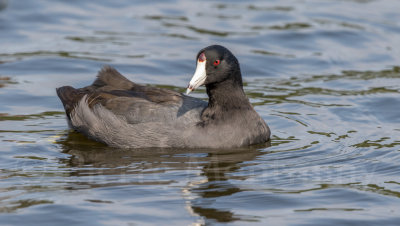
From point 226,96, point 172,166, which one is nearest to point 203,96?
point 226,96

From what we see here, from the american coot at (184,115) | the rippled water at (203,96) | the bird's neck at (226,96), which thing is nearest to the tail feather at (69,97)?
the american coot at (184,115)

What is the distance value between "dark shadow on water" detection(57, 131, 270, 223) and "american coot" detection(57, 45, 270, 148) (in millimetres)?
118

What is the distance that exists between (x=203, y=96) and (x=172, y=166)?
2.78 m

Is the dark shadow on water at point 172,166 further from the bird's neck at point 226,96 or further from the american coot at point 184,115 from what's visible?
the bird's neck at point 226,96

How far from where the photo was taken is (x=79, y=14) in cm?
1423

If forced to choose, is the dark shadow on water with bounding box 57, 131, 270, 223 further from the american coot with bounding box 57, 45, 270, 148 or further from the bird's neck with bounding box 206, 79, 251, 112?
the bird's neck with bounding box 206, 79, 251, 112

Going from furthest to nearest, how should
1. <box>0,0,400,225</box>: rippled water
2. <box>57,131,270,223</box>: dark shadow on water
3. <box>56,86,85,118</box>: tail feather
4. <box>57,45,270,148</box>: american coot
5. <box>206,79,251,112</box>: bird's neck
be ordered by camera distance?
<box>56,86,85,118</box>: tail feather, <box>206,79,251,112</box>: bird's neck, <box>57,45,270,148</box>: american coot, <box>57,131,270,223</box>: dark shadow on water, <box>0,0,400,225</box>: rippled water

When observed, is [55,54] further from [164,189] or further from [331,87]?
[164,189]

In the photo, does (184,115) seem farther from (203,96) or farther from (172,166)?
(203,96)

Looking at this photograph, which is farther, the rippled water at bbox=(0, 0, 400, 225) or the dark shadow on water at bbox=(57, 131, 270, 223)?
the dark shadow on water at bbox=(57, 131, 270, 223)

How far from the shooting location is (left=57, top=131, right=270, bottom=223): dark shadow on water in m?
6.42

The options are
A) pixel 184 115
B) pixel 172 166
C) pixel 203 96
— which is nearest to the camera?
pixel 172 166

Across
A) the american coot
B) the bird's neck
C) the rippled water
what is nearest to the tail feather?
the american coot

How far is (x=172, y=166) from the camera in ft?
23.9
